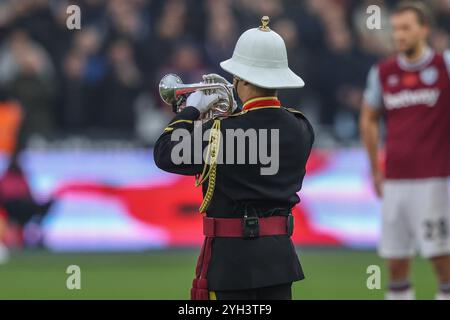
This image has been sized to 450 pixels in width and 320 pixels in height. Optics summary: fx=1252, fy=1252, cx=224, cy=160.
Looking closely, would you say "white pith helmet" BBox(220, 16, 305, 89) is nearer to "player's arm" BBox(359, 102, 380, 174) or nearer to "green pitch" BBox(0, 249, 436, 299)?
"player's arm" BBox(359, 102, 380, 174)

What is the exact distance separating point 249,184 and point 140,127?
9737 millimetres

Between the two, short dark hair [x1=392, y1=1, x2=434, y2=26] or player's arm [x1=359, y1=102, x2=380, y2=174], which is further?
player's arm [x1=359, y1=102, x2=380, y2=174]

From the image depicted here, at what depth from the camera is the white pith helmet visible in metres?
7.40

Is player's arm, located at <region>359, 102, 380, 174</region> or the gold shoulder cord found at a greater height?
player's arm, located at <region>359, 102, 380, 174</region>

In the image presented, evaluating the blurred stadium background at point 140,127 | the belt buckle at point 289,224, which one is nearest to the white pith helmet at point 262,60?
the belt buckle at point 289,224

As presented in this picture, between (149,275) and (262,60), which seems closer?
(262,60)

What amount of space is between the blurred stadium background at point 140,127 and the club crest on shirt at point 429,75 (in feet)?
10.0

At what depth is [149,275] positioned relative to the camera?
543 inches

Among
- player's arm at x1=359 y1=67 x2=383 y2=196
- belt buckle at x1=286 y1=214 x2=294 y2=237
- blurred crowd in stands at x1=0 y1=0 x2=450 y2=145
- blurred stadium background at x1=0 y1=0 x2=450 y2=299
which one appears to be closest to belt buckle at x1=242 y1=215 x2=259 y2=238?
belt buckle at x1=286 y1=214 x2=294 y2=237

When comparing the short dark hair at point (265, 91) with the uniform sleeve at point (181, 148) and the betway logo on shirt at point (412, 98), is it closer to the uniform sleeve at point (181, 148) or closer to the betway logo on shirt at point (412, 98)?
the uniform sleeve at point (181, 148)

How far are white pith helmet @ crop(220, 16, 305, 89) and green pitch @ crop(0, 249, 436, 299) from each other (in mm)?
4671

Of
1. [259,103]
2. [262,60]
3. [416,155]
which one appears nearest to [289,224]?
[259,103]

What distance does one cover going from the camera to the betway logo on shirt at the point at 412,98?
1086 centimetres

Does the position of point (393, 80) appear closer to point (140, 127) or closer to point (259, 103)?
point (259, 103)
